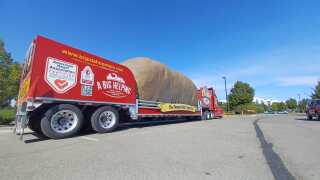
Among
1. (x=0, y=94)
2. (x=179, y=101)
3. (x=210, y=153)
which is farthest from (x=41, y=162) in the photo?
(x=0, y=94)

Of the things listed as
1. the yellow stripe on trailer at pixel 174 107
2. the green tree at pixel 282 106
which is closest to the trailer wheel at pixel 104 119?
the yellow stripe on trailer at pixel 174 107

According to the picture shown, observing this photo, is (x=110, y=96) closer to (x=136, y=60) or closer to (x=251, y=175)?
(x=136, y=60)

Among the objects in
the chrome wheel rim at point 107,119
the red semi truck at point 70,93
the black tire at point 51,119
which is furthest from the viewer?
the chrome wheel rim at point 107,119

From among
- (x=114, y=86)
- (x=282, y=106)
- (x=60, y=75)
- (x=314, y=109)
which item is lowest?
(x=314, y=109)

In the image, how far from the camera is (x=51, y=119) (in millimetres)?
7406

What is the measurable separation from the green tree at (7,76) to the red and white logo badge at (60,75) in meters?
19.1

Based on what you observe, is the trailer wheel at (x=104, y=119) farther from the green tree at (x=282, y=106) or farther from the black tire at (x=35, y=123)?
the green tree at (x=282, y=106)

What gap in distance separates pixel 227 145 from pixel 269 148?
3.23ft

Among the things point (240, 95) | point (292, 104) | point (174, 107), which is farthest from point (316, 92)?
point (292, 104)

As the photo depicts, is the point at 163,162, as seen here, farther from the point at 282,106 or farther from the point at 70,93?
the point at 282,106

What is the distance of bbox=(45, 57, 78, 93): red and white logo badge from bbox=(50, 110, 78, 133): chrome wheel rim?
2.45ft

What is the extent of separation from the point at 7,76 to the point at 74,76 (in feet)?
66.2

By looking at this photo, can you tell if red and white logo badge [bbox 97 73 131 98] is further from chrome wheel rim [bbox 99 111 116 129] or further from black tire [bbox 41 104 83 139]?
black tire [bbox 41 104 83 139]

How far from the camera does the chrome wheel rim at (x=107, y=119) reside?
29.6 ft
